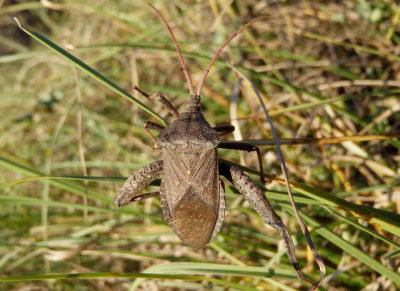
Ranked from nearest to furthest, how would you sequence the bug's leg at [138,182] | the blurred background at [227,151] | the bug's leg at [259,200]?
1. the bug's leg at [259,200]
2. the bug's leg at [138,182]
3. the blurred background at [227,151]

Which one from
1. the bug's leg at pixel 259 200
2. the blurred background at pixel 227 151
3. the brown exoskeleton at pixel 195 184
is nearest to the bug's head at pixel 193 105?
the brown exoskeleton at pixel 195 184

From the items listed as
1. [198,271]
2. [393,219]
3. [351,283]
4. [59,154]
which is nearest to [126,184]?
[198,271]

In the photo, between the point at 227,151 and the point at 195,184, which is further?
the point at 227,151

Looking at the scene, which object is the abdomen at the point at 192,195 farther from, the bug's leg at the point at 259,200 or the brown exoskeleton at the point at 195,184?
the bug's leg at the point at 259,200

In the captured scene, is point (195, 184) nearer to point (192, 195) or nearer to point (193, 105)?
point (192, 195)

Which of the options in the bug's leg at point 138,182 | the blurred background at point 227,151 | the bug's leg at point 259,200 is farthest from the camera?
the blurred background at point 227,151

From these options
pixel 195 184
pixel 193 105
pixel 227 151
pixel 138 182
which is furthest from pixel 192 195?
pixel 227 151
